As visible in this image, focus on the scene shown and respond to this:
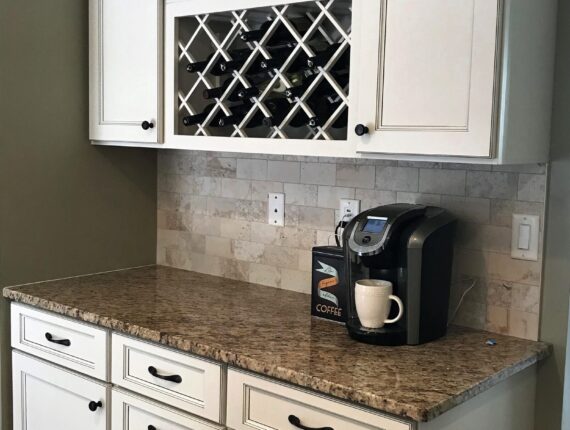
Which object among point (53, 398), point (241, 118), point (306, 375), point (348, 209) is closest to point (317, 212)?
point (348, 209)

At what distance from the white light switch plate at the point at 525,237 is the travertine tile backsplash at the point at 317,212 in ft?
0.06

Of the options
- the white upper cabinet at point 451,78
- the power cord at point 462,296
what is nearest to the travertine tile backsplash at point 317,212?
the power cord at point 462,296

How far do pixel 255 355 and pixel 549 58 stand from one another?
43.0 inches

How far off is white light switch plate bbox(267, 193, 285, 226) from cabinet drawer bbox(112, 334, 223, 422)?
724 mm

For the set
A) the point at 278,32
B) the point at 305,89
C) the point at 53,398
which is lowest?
the point at 53,398

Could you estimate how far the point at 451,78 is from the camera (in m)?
1.77

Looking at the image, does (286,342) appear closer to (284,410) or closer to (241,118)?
(284,410)

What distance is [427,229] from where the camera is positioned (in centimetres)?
193

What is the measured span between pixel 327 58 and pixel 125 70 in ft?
2.86

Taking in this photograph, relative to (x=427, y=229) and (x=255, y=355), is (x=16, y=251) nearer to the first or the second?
(x=255, y=355)

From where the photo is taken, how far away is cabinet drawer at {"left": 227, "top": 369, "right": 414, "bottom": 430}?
5.25 feet

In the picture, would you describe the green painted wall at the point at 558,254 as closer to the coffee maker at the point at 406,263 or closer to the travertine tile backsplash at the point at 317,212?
the travertine tile backsplash at the point at 317,212

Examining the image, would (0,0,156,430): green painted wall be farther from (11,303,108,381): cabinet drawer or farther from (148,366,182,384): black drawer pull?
(148,366,182,384): black drawer pull

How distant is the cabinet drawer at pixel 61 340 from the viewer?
2.25 metres
